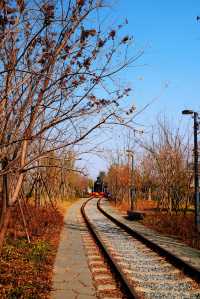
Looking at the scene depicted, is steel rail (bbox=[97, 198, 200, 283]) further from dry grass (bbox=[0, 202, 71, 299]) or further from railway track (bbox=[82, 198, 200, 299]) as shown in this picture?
dry grass (bbox=[0, 202, 71, 299])

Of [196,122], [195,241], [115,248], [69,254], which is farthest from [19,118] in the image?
[196,122]

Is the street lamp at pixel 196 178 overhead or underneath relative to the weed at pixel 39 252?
overhead

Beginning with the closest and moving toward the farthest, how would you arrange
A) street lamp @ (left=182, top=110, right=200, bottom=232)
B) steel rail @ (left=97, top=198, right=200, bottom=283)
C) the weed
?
steel rail @ (left=97, top=198, right=200, bottom=283)
the weed
street lamp @ (left=182, top=110, right=200, bottom=232)

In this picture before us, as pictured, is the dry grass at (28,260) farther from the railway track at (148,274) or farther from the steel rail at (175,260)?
the steel rail at (175,260)

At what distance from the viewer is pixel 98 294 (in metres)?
7.45

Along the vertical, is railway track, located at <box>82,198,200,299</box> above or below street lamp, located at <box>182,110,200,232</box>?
below

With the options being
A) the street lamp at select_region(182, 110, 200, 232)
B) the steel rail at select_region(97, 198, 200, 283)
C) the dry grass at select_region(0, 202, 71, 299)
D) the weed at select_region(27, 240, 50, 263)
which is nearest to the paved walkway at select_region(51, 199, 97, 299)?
the dry grass at select_region(0, 202, 71, 299)

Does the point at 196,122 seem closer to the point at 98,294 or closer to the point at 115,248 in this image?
the point at 115,248

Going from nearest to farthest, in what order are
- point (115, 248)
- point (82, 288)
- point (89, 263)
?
point (82, 288) < point (89, 263) < point (115, 248)

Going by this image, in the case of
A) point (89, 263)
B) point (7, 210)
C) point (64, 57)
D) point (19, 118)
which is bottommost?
point (89, 263)

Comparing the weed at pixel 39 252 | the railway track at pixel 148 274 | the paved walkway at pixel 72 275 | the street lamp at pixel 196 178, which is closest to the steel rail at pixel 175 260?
the railway track at pixel 148 274

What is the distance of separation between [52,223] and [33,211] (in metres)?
1.18

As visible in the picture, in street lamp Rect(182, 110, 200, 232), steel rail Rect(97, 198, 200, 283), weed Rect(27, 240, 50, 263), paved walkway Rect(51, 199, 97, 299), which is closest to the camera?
paved walkway Rect(51, 199, 97, 299)

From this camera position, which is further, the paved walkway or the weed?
the weed
